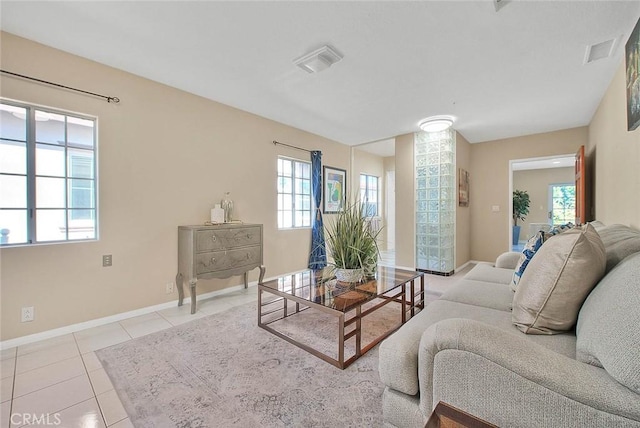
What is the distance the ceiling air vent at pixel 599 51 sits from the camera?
7.28 feet

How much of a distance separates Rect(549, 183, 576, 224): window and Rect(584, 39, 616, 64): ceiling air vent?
7.93 m

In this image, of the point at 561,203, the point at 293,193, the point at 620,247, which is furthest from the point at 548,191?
the point at 620,247

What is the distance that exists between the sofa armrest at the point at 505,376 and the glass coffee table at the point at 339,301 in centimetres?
86

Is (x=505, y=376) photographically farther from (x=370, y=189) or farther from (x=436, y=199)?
(x=370, y=189)

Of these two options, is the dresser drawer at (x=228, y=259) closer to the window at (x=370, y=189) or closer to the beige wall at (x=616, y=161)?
the beige wall at (x=616, y=161)

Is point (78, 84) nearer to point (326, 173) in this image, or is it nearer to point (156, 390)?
point (156, 390)

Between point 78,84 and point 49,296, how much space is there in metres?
1.92

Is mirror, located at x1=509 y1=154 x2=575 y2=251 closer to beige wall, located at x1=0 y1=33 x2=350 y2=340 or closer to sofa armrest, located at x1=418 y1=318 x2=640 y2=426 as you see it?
beige wall, located at x1=0 y1=33 x2=350 y2=340

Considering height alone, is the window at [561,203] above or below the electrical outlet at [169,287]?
above

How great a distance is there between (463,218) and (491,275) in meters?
2.97

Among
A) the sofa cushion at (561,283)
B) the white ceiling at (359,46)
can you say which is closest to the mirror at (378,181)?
the white ceiling at (359,46)

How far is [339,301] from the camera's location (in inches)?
79.7

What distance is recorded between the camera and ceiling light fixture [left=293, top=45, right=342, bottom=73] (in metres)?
2.33

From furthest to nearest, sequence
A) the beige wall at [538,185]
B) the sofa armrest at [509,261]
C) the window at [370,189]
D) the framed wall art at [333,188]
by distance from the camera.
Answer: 1. the beige wall at [538,185]
2. the window at [370,189]
3. the framed wall art at [333,188]
4. the sofa armrest at [509,261]
